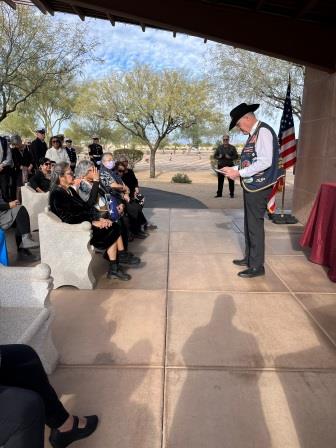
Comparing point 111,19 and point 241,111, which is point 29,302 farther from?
point 111,19

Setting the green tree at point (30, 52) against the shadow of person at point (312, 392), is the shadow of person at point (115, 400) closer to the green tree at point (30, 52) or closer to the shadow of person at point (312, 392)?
the shadow of person at point (312, 392)

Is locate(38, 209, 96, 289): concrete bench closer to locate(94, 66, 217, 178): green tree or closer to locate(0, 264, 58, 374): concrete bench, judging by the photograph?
locate(0, 264, 58, 374): concrete bench

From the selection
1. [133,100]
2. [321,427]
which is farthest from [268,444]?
[133,100]

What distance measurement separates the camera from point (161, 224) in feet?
25.5

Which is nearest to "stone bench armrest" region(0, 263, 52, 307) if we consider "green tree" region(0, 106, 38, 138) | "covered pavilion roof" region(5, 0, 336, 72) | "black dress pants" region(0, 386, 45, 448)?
"black dress pants" region(0, 386, 45, 448)

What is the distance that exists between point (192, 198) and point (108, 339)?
382 inches

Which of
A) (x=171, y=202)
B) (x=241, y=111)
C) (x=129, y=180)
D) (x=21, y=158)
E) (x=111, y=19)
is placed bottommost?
(x=171, y=202)

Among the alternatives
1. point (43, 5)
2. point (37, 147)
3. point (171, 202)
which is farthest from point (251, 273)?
point (37, 147)

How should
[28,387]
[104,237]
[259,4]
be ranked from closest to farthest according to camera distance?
[28,387], [104,237], [259,4]

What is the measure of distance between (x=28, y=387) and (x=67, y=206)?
2.75 meters

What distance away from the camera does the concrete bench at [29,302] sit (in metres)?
2.57

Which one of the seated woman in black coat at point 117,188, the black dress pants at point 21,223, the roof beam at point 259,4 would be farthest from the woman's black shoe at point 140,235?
the roof beam at point 259,4

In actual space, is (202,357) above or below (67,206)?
below

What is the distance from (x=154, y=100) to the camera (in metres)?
21.8
